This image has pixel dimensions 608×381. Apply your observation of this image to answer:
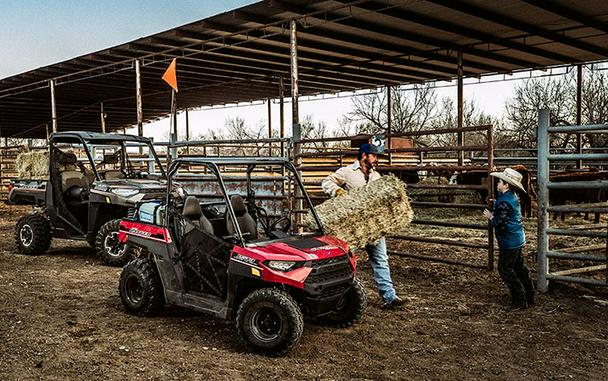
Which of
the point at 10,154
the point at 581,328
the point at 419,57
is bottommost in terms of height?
the point at 581,328

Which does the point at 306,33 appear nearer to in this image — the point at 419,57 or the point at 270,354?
the point at 419,57

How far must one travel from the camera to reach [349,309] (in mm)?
5797

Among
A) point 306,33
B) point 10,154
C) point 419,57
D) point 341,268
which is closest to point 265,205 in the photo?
point 306,33

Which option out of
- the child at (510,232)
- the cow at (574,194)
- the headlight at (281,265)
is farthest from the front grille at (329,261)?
the cow at (574,194)

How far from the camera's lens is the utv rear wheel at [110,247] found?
9.15 m

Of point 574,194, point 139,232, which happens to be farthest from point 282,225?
point 574,194

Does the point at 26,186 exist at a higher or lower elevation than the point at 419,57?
lower

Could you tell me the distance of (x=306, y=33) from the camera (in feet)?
44.6

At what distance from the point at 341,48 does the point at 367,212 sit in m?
9.92

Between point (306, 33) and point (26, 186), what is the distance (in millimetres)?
6904

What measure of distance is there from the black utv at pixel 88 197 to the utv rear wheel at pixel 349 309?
14.6 ft

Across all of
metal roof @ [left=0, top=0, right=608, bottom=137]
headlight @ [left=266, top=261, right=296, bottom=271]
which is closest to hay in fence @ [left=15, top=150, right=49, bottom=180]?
metal roof @ [left=0, top=0, right=608, bottom=137]

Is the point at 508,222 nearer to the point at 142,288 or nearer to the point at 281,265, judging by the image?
the point at 281,265

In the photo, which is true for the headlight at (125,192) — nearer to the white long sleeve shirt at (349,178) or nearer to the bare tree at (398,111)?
the white long sleeve shirt at (349,178)
